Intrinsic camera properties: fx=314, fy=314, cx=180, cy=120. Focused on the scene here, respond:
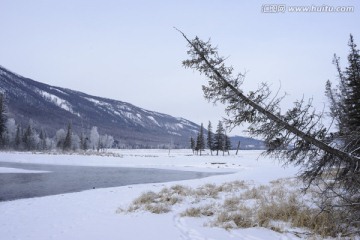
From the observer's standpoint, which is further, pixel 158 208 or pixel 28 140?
pixel 28 140

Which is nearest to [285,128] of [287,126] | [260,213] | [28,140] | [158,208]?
[287,126]

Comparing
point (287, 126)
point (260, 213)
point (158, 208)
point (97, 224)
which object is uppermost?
point (287, 126)

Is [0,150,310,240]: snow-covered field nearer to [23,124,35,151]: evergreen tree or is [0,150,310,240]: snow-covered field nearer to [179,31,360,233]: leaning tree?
[179,31,360,233]: leaning tree

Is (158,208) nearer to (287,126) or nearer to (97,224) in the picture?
(97,224)

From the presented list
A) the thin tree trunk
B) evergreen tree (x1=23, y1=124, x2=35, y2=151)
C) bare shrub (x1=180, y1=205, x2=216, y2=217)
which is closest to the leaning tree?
the thin tree trunk

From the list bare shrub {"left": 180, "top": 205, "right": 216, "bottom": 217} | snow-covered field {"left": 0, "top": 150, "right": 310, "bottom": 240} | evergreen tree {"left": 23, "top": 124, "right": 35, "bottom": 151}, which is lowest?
snow-covered field {"left": 0, "top": 150, "right": 310, "bottom": 240}

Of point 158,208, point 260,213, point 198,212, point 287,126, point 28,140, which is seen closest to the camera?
point 287,126

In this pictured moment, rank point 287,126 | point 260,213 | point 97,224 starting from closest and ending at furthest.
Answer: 1. point 287,126
2. point 260,213
3. point 97,224

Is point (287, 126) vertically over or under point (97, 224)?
over

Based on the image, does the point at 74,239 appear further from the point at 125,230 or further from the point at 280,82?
the point at 280,82

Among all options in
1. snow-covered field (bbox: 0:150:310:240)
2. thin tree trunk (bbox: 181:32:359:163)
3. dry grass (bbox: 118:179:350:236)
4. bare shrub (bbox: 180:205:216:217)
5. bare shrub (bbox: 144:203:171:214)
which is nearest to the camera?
thin tree trunk (bbox: 181:32:359:163)

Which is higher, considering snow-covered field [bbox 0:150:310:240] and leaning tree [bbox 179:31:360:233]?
leaning tree [bbox 179:31:360:233]

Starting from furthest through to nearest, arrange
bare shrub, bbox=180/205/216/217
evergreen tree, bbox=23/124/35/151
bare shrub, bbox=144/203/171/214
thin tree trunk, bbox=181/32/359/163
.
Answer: evergreen tree, bbox=23/124/35/151 → bare shrub, bbox=144/203/171/214 → bare shrub, bbox=180/205/216/217 → thin tree trunk, bbox=181/32/359/163

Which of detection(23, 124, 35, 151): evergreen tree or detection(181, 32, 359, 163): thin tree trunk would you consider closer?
detection(181, 32, 359, 163): thin tree trunk
